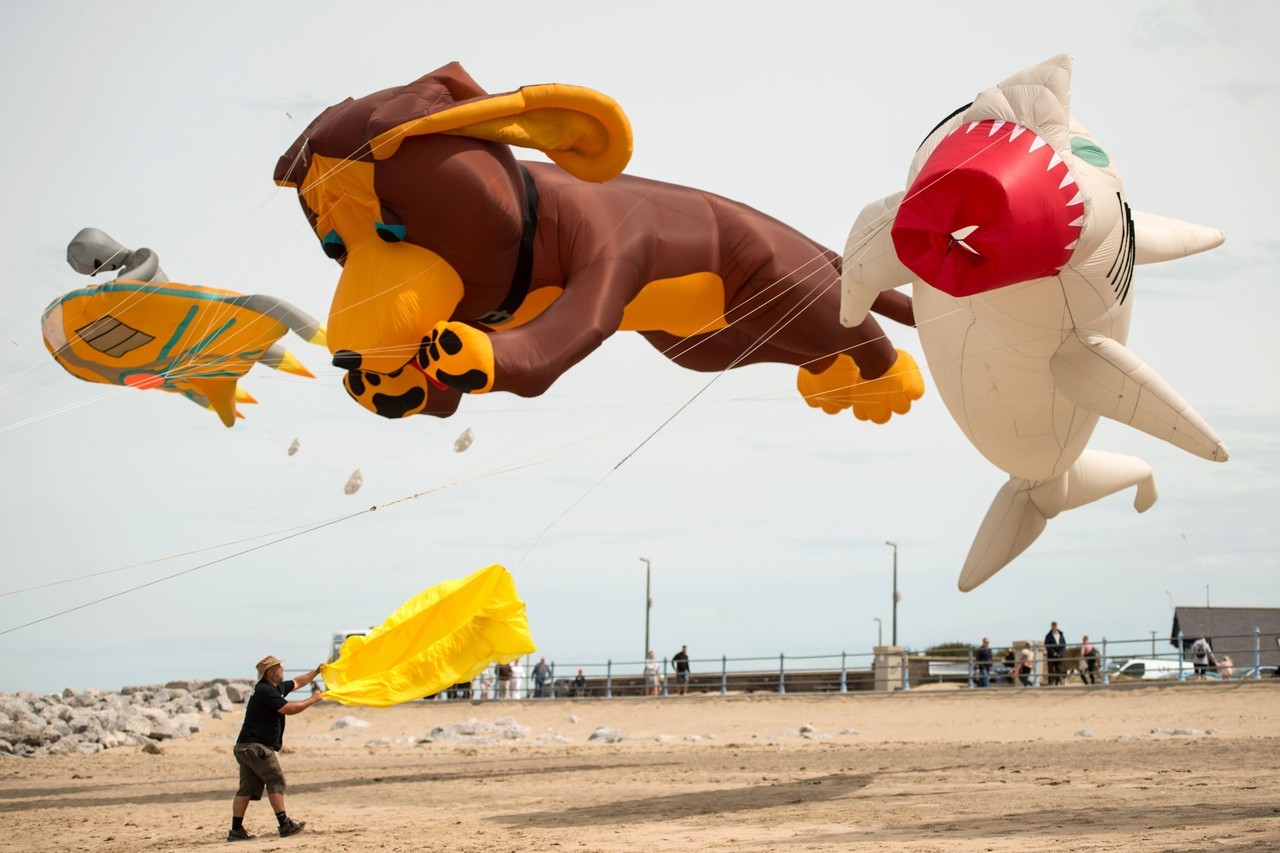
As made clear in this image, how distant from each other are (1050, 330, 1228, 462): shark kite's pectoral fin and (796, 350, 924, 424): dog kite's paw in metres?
3.72

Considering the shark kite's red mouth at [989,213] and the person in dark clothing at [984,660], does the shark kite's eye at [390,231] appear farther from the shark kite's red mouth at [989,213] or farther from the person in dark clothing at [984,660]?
the person in dark clothing at [984,660]

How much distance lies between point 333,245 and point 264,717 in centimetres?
354

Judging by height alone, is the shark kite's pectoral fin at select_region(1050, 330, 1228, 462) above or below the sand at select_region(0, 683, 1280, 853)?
above

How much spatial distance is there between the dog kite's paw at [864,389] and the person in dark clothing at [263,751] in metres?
5.58

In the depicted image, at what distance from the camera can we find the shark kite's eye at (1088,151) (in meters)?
8.37

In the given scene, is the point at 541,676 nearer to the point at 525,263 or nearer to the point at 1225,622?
the point at 1225,622

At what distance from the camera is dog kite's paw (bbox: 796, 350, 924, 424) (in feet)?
40.8

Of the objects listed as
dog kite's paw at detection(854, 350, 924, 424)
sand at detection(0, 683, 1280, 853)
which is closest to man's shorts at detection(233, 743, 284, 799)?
sand at detection(0, 683, 1280, 853)

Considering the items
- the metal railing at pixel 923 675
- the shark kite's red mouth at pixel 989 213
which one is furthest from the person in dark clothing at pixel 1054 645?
the shark kite's red mouth at pixel 989 213

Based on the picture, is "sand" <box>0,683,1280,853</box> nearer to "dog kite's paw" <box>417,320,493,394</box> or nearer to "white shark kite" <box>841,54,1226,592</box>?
"white shark kite" <box>841,54,1226,592</box>

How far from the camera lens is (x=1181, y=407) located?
27.9ft

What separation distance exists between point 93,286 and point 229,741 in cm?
1204

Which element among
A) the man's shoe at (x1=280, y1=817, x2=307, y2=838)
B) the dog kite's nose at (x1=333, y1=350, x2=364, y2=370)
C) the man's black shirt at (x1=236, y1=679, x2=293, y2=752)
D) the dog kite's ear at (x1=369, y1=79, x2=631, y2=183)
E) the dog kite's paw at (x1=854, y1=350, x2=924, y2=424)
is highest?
the dog kite's ear at (x1=369, y1=79, x2=631, y2=183)

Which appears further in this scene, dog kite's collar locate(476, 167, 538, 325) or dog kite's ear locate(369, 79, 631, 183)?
dog kite's collar locate(476, 167, 538, 325)
